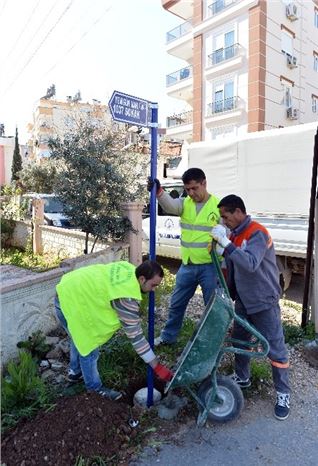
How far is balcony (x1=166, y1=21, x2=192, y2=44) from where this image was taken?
24656 mm

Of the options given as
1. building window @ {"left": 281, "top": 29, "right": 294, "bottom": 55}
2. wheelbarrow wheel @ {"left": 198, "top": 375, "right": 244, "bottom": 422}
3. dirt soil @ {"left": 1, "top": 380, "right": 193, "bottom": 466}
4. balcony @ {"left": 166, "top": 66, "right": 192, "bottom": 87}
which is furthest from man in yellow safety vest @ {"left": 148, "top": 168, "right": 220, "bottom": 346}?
balcony @ {"left": 166, "top": 66, "right": 192, "bottom": 87}

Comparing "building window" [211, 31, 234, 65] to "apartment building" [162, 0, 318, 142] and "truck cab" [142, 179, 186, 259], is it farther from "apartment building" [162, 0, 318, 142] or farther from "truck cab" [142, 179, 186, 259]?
"truck cab" [142, 179, 186, 259]

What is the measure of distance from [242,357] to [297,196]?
137 inches

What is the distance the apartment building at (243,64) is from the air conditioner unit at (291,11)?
0.25ft

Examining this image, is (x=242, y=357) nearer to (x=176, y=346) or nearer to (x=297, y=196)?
(x=176, y=346)

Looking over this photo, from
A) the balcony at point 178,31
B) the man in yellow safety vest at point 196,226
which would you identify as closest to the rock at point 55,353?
the man in yellow safety vest at point 196,226

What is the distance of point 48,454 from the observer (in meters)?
2.31

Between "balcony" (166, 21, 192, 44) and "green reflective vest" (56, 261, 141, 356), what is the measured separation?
82.2 ft

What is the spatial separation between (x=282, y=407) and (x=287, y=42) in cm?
2476

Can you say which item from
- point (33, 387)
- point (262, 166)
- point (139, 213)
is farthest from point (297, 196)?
point (33, 387)

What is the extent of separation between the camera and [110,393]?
9.70 feet

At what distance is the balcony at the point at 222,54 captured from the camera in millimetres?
21953

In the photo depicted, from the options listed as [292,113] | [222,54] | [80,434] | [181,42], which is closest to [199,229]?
[80,434]

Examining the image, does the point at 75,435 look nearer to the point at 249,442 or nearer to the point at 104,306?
the point at 104,306
